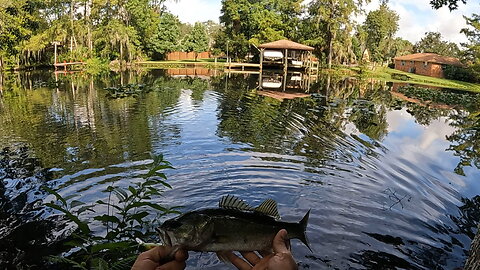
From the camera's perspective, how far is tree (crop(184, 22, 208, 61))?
217ft

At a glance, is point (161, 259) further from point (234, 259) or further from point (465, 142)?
point (465, 142)

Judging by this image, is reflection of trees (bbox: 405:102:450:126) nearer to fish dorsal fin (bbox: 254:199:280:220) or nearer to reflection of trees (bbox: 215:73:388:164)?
reflection of trees (bbox: 215:73:388:164)

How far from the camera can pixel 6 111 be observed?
1652cm

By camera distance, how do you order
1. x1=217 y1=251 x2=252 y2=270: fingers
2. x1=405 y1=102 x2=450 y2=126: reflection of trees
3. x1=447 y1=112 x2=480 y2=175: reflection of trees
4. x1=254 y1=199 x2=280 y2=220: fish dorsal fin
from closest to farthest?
x1=217 y1=251 x2=252 y2=270: fingers
x1=254 y1=199 x2=280 y2=220: fish dorsal fin
x1=447 y1=112 x2=480 y2=175: reflection of trees
x1=405 y1=102 x2=450 y2=126: reflection of trees

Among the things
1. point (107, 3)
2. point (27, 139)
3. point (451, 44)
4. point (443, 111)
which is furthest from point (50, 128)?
point (451, 44)

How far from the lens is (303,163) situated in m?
10.2

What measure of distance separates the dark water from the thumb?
310 cm

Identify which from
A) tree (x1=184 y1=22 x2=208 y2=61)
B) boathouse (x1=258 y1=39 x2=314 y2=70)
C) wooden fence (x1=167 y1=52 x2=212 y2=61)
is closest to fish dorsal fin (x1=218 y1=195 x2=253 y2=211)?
boathouse (x1=258 y1=39 x2=314 y2=70)

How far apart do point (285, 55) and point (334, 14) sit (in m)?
11.9

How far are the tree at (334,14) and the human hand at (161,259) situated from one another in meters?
55.9

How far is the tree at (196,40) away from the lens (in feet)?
217

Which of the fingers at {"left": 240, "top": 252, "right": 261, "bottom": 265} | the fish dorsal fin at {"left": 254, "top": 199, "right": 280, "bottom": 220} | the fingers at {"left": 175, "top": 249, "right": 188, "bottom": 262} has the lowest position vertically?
the fingers at {"left": 240, "top": 252, "right": 261, "bottom": 265}

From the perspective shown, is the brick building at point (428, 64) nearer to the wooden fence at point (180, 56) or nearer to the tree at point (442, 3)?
the wooden fence at point (180, 56)

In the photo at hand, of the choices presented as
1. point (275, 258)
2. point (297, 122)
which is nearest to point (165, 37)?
point (297, 122)
